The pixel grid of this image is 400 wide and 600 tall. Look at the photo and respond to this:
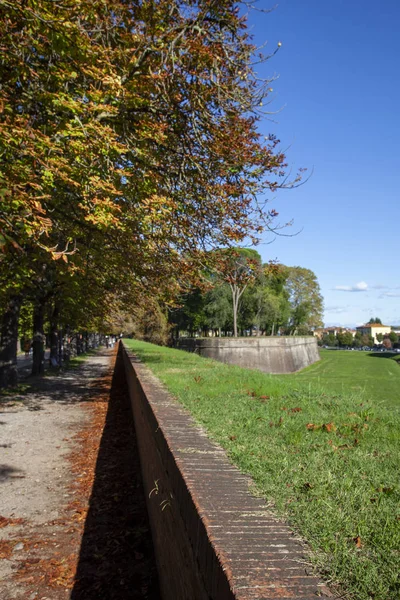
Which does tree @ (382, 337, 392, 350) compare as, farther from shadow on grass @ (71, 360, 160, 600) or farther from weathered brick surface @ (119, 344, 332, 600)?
weathered brick surface @ (119, 344, 332, 600)

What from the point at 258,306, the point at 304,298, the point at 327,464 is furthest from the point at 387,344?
the point at 327,464

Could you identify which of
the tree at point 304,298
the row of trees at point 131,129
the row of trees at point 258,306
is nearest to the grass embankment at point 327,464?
the row of trees at point 131,129

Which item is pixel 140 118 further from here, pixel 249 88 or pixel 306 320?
pixel 306 320

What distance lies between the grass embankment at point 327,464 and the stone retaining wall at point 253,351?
38.5 m

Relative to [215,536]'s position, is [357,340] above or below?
below

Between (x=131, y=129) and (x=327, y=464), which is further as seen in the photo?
(x=131, y=129)

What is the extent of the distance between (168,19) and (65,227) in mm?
4887

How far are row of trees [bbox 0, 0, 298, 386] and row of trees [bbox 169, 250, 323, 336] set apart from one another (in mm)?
19878

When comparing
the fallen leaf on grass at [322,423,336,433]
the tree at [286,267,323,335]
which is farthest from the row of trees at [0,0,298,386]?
the tree at [286,267,323,335]

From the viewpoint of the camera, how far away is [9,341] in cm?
1587

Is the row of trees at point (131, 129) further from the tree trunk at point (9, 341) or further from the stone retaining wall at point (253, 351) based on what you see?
the stone retaining wall at point (253, 351)

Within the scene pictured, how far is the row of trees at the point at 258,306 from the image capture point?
5934 centimetres

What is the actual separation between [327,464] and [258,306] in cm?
6010

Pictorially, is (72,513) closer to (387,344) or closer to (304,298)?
(304,298)
